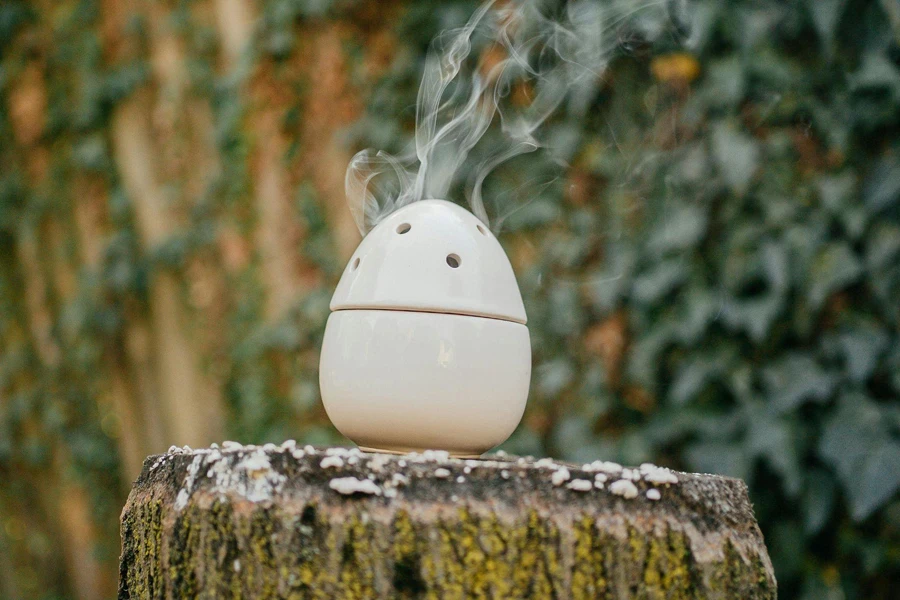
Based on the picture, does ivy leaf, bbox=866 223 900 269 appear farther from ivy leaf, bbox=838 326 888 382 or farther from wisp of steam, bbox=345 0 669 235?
wisp of steam, bbox=345 0 669 235

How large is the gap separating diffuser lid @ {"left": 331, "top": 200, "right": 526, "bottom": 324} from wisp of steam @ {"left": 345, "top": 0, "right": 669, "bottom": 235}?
935mm

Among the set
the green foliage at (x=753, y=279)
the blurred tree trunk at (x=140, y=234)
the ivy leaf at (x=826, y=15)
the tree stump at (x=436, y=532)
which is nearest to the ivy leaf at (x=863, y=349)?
the green foliage at (x=753, y=279)

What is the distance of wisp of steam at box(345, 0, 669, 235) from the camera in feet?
6.96

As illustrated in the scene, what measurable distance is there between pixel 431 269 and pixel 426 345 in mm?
102

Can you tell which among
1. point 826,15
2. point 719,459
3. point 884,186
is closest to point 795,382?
point 719,459

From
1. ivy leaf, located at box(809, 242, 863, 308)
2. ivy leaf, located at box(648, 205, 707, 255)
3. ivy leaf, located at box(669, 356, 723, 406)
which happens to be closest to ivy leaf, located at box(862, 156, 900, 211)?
ivy leaf, located at box(809, 242, 863, 308)

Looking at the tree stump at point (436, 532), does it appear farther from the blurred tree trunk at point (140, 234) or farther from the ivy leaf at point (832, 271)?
the blurred tree trunk at point (140, 234)

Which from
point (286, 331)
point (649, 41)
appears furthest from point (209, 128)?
point (649, 41)

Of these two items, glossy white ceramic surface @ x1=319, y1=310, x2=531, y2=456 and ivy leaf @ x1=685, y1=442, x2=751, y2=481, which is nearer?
glossy white ceramic surface @ x1=319, y1=310, x2=531, y2=456

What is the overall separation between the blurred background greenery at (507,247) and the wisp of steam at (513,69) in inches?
2.4

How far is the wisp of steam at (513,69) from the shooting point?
212cm

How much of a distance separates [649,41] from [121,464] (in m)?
2.34

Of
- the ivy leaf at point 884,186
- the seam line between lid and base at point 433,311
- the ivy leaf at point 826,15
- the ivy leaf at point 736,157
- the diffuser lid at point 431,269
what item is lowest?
the seam line between lid and base at point 433,311

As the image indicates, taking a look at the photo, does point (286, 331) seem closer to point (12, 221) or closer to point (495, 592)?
point (12, 221)
